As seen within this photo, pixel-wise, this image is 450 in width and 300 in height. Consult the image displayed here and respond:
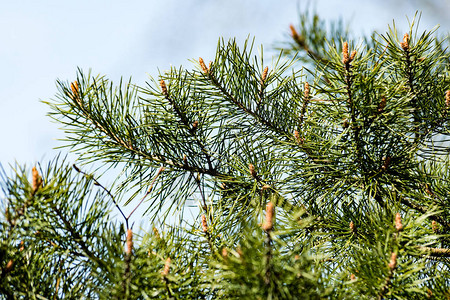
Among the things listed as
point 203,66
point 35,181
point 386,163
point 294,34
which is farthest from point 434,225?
point 35,181

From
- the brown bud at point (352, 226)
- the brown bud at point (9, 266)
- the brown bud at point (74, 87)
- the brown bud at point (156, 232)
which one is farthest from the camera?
the brown bud at point (74, 87)

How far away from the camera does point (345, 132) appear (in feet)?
2.64

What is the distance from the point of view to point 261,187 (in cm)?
94

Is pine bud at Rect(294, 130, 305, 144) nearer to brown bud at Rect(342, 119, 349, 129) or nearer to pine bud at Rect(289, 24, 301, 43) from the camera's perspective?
brown bud at Rect(342, 119, 349, 129)

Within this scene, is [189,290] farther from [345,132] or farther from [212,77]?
[212,77]

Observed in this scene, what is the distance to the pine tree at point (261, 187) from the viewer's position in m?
0.61

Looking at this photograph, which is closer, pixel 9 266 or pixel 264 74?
pixel 9 266

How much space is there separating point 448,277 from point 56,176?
0.63 meters

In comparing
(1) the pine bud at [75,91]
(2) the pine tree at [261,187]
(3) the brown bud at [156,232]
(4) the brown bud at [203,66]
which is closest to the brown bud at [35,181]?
(2) the pine tree at [261,187]

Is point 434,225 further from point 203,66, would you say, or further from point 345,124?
point 203,66

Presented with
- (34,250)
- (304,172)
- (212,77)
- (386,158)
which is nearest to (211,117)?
(212,77)

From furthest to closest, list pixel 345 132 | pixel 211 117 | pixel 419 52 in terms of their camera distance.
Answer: pixel 211 117 → pixel 419 52 → pixel 345 132

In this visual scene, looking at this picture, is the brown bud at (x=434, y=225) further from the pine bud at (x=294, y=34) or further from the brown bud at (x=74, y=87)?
the brown bud at (x=74, y=87)

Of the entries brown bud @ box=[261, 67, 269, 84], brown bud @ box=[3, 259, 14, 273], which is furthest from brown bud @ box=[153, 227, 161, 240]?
brown bud @ box=[261, 67, 269, 84]
